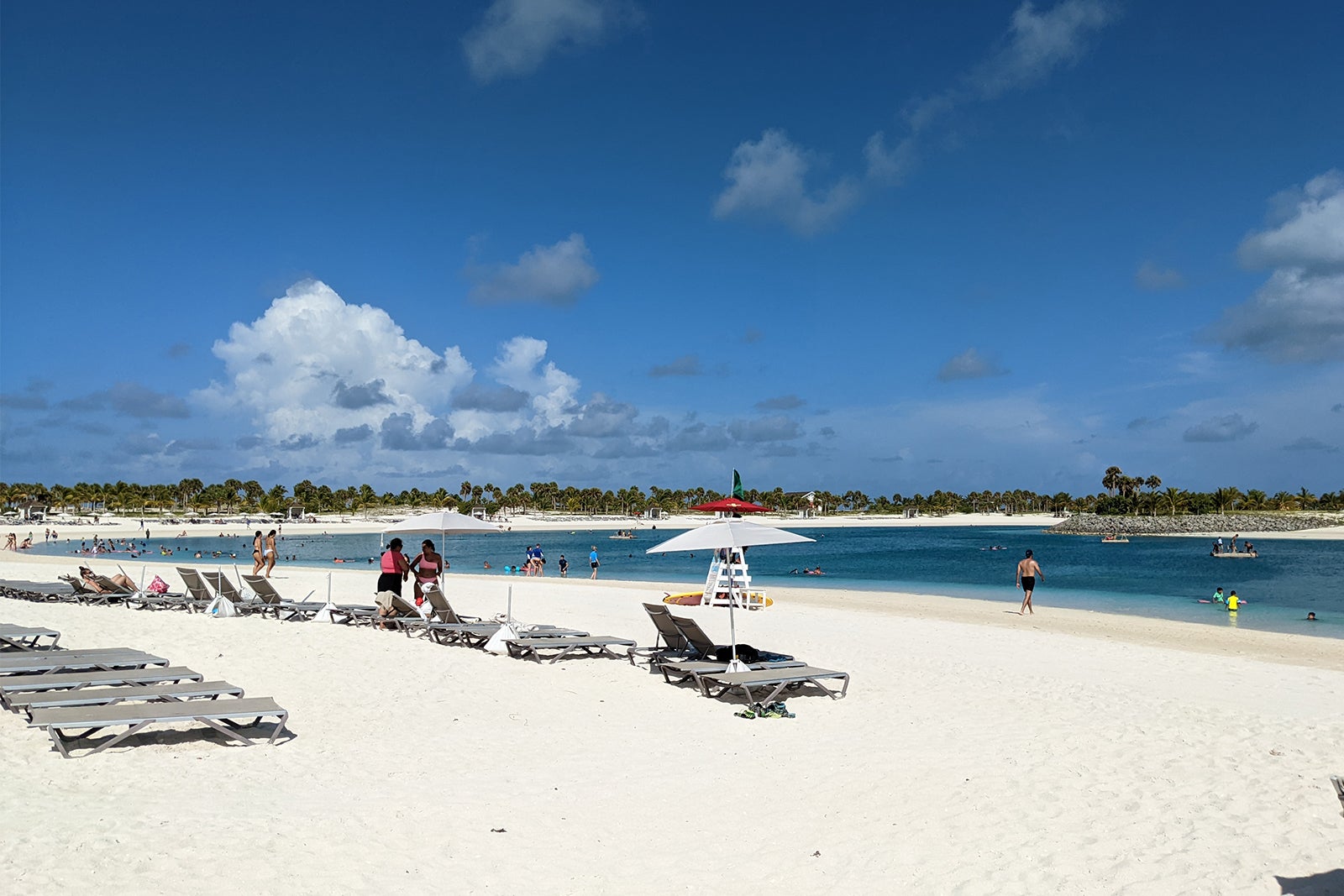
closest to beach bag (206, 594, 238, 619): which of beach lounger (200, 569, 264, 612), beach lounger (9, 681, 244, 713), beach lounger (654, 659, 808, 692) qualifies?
beach lounger (200, 569, 264, 612)

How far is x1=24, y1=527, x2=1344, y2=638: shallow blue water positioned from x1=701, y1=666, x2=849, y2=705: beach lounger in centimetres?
1487

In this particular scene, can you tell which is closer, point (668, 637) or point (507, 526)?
point (668, 637)

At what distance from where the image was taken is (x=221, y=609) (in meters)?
14.8

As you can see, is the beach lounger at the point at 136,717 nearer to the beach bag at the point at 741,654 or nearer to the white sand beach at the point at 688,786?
the white sand beach at the point at 688,786

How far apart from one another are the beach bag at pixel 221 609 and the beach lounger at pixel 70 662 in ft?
18.0

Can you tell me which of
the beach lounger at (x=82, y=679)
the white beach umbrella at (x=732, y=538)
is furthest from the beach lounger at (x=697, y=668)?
the beach lounger at (x=82, y=679)

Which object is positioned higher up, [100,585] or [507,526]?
[507,526]

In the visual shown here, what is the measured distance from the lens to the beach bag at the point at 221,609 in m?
14.8

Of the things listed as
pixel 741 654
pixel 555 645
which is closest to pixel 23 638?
pixel 555 645

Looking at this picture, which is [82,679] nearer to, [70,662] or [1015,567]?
[70,662]

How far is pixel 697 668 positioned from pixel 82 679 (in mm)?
5714

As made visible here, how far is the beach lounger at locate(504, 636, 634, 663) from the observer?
11.1 metres

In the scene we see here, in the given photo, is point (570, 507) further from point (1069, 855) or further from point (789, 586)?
point (1069, 855)

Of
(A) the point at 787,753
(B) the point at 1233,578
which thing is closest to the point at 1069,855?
(A) the point at 787,753
